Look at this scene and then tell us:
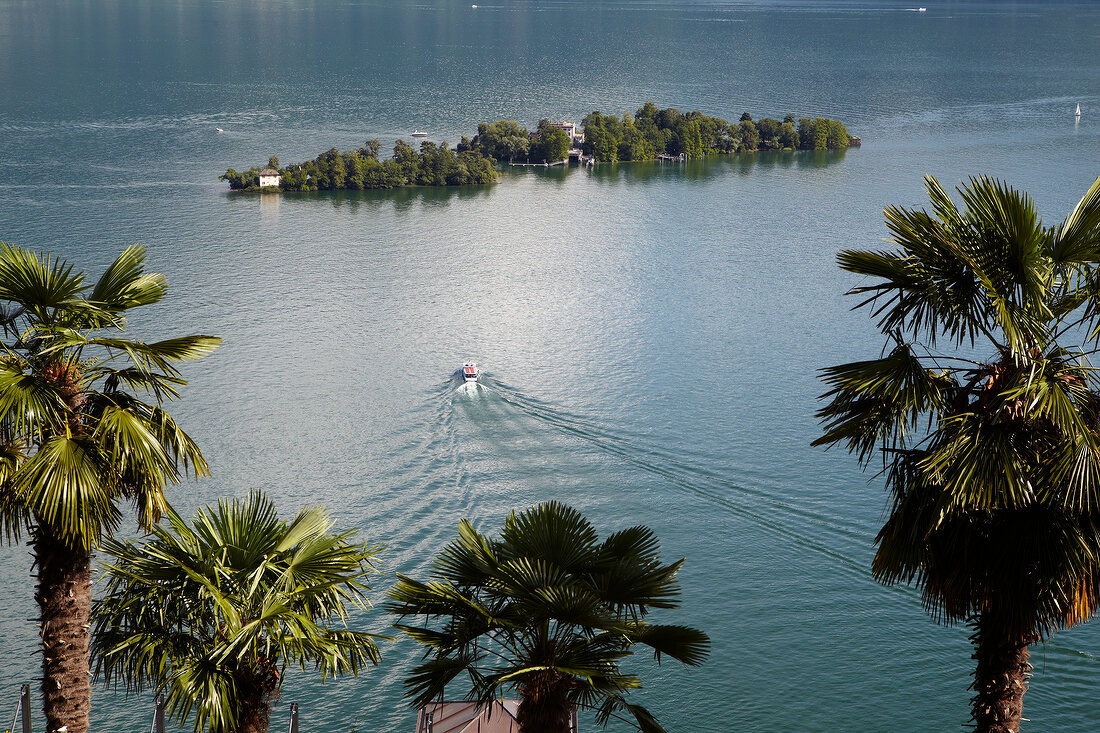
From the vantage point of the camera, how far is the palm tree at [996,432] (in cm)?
891

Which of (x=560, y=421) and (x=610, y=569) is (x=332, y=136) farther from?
(x=610, y=569)

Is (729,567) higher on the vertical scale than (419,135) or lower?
lower

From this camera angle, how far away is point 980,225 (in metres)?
9.80

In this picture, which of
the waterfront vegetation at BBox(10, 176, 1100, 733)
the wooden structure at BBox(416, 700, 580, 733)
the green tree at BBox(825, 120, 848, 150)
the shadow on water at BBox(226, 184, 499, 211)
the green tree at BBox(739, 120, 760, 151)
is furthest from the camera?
the green tree at BBox(739, 120, 760, 151)

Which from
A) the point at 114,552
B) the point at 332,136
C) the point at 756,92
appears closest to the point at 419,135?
the point at 332,136

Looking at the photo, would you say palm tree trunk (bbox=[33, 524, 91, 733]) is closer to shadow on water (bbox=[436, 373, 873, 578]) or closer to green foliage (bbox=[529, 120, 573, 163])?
shadow on water (bbox=[436, 373, 873, 578])

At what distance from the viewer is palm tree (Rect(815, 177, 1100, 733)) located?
8914 millimetres

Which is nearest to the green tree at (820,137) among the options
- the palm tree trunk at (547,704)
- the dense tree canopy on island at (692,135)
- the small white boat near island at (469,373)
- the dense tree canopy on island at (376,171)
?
the dense tree canopy on island at (692,135)

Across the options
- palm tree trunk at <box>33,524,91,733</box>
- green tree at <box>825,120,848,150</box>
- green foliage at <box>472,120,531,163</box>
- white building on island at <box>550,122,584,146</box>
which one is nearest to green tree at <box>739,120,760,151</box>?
green tree at <box>825,120,848,150</box>

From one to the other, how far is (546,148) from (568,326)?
124 feet

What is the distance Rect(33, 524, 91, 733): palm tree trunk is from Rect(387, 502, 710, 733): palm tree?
317cm

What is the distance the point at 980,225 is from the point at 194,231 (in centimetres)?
5512

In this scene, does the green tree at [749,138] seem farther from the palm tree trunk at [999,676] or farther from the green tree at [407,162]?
the palm tree trunk at [999,676]

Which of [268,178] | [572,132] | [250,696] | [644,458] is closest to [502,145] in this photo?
[572,132]
